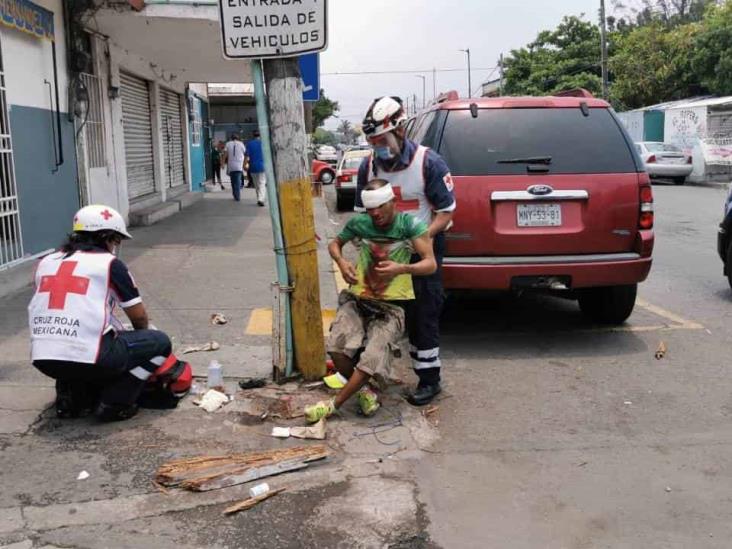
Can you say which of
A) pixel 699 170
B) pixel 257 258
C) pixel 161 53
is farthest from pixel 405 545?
pixel 699 170

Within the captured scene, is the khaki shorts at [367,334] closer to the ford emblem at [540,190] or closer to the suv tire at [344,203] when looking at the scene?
the ford emblem at [540,190]

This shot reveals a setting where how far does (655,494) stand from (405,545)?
4.27 ft

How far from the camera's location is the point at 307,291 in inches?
191

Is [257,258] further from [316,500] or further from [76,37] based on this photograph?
[316,500]

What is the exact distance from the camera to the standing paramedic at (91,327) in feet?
13.2

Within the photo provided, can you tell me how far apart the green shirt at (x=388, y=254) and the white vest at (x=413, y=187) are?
0.28 meters

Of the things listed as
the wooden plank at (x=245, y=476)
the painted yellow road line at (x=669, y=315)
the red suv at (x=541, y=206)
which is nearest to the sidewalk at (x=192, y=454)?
the wooden plank at (x=245, y=476)

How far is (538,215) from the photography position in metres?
5.56

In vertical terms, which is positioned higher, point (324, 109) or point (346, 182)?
point (324, 109)

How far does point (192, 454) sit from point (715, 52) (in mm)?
35116

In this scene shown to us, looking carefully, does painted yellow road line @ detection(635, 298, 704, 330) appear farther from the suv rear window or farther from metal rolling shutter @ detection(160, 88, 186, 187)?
metal rolling shutter @ detection(160, 88, 186, 187)

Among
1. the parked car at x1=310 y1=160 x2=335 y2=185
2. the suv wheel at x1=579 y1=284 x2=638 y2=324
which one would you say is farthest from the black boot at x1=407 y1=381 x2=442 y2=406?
the parked car at x1=310 y1=160 x2=335 y2=185

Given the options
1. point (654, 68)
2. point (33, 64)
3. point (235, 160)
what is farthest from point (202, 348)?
point (654, 68)

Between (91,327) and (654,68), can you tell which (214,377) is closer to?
(91,327)
